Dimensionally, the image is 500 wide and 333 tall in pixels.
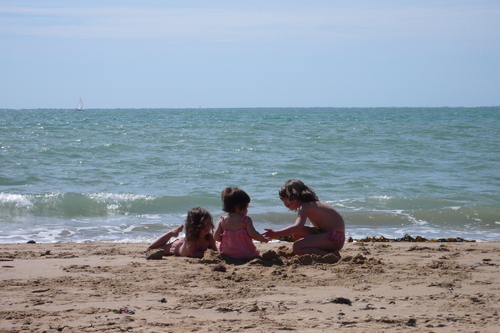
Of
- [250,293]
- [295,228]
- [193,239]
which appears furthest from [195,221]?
[250,293]

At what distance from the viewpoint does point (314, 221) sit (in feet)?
17.5

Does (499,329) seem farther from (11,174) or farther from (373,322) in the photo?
(11,174)

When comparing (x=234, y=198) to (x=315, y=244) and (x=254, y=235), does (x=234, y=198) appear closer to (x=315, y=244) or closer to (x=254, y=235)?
(x=254, y=235)

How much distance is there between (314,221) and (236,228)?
0.84 m

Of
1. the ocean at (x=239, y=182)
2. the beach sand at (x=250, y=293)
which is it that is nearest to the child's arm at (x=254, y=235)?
the beach sand at (x=250, y=293)

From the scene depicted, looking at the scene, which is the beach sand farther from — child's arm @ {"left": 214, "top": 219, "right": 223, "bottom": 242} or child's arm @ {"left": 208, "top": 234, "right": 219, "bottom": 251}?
child's arm @ {"left": 208, "top": 234, "right": 219, "bottom": 251}

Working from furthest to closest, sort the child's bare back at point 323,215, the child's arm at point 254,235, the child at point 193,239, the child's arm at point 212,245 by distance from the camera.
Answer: the child's arm at point 212,245, the child at point 193,239, the child's bare back at point 323,215, the child's arm at point 254,235

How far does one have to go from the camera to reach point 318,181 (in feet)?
41.7

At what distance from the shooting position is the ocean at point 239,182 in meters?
8.71

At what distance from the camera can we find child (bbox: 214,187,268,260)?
5.18 meters

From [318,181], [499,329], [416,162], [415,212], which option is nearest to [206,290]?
[499,329]

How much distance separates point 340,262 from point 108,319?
249cm

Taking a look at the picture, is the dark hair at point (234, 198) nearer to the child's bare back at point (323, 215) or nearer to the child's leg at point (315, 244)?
→ the child's bare back at point (323, 215)

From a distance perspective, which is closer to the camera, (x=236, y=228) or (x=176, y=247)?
(x=236, y=228)
